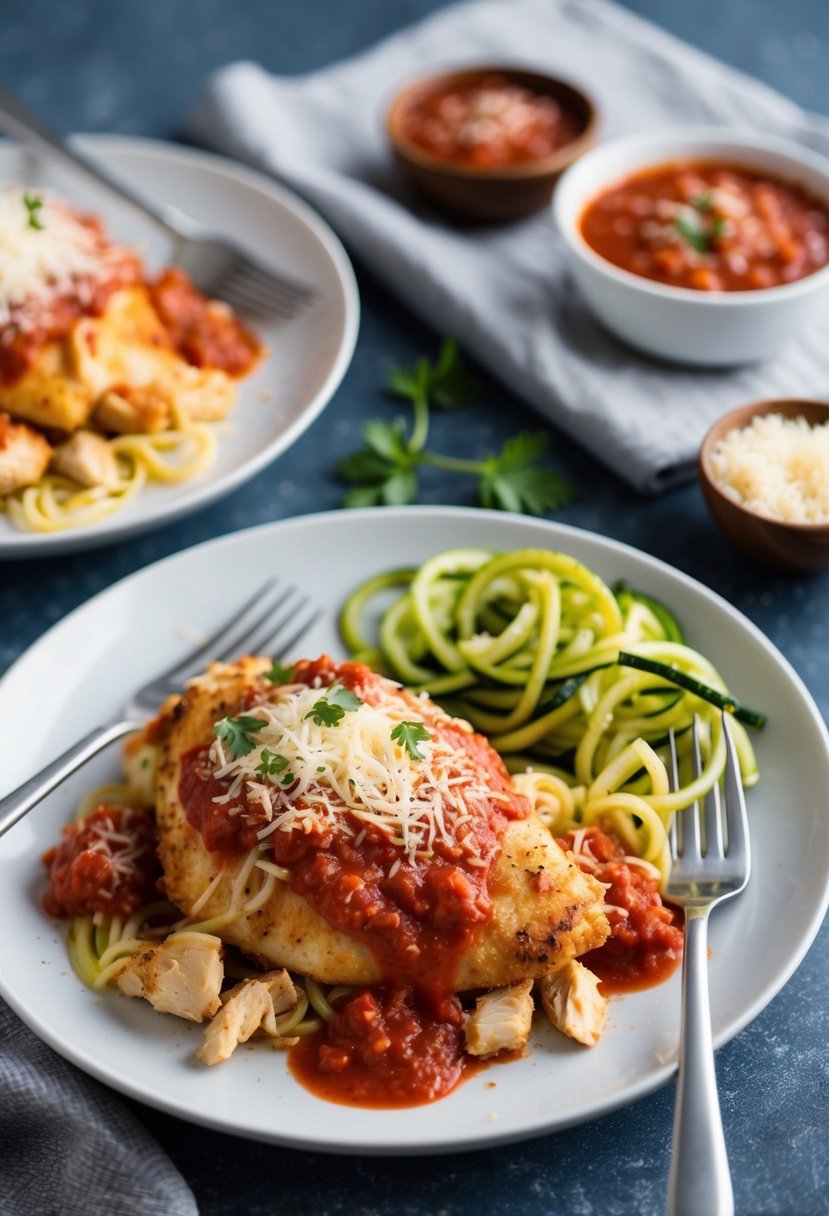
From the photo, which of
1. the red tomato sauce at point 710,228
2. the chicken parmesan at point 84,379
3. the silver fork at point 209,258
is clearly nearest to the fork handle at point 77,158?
the silver fork at point 209,258

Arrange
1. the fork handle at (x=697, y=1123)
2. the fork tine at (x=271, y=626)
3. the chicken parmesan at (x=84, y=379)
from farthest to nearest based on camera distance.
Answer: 1. the chicken parmesan at (x=84, y=379)
2. the fork tine at (x=271, y=626)
3. the fork handle at (x=697, y=1123)

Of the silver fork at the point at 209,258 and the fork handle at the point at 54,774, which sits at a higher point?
the silver fork at the point at 209,258

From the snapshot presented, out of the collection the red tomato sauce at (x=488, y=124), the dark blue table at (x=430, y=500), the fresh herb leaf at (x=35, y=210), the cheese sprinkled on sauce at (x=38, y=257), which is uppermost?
the fresh herb leaf at (x=35, y=210)

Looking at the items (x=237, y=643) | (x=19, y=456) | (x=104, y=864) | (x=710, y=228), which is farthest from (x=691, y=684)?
(x=710, y=228)

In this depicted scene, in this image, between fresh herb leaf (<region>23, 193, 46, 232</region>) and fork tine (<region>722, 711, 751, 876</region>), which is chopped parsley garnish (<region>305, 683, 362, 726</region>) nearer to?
fork tine (<region>722, 711, 751, 876</region>)

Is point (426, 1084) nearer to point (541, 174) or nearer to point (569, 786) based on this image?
point (569, 786)

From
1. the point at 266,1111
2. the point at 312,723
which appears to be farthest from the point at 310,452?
the point at 266,1111

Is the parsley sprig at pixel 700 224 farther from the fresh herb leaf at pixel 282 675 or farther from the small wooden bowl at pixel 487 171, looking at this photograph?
the fresh herb leaf at pixel 282 675
